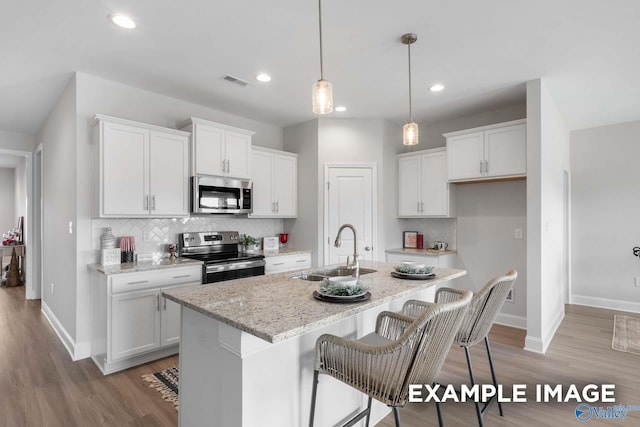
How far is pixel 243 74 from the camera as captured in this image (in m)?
3.25

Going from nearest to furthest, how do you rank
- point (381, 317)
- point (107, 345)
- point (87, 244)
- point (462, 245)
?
point (381, 317) → point (107, 345) → point (87, 244) → point (462, 245)

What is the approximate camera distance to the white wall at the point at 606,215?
472 cm

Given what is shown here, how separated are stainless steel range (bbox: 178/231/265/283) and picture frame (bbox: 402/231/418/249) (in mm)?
2140

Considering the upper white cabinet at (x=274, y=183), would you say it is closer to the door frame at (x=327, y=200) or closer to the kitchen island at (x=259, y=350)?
the door frame at (x=327, y=200)

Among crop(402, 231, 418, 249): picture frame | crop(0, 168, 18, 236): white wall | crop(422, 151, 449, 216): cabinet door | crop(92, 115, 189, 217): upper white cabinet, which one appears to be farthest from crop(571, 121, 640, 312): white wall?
crop(0, 168, 18, 236): white wall

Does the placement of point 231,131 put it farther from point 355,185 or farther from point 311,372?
point 311,372

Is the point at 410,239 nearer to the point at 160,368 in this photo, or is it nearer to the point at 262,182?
the point at 262,182

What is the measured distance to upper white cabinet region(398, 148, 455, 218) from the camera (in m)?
4.45

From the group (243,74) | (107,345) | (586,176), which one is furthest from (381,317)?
(586,176)

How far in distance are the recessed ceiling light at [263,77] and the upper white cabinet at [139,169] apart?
97 centimetres

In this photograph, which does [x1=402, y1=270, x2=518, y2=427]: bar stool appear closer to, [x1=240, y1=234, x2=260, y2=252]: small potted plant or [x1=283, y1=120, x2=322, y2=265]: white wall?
[x1=283, y1=120, x2=322, y2=265]: white wall

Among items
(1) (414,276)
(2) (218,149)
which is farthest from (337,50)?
(1) (414,276)

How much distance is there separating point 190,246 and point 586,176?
5.53 m

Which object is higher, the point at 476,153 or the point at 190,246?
the point at 476,153
